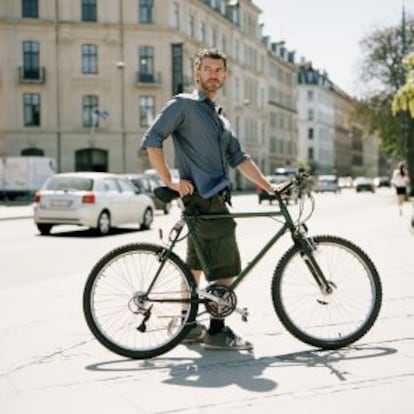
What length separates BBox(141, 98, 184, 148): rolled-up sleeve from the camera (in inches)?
206

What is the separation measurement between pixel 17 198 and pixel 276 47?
60967 millimetres

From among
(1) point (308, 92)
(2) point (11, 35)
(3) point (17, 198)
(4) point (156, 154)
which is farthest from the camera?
(1) point (308, 92)

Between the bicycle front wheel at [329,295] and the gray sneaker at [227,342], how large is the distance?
30cm

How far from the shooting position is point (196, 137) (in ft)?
17.6

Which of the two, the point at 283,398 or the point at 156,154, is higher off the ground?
the point at 156,154

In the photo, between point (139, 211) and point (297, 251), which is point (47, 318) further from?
point (139, 211)

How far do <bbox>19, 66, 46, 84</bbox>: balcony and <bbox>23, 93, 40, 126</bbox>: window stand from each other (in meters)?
1.01

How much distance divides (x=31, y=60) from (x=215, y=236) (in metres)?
50.7

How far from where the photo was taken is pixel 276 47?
322 ft

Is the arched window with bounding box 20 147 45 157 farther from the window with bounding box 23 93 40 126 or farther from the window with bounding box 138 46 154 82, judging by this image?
the window with bounding box 138 46 154 82

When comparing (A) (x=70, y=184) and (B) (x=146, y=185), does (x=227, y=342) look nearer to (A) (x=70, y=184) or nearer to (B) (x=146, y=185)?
(A) (x=70, y=184)

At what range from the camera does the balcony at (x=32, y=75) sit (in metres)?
52.9

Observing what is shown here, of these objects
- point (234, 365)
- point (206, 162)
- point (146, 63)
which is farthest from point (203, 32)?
point (234, 365)

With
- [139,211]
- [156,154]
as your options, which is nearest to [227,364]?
[156,154]
